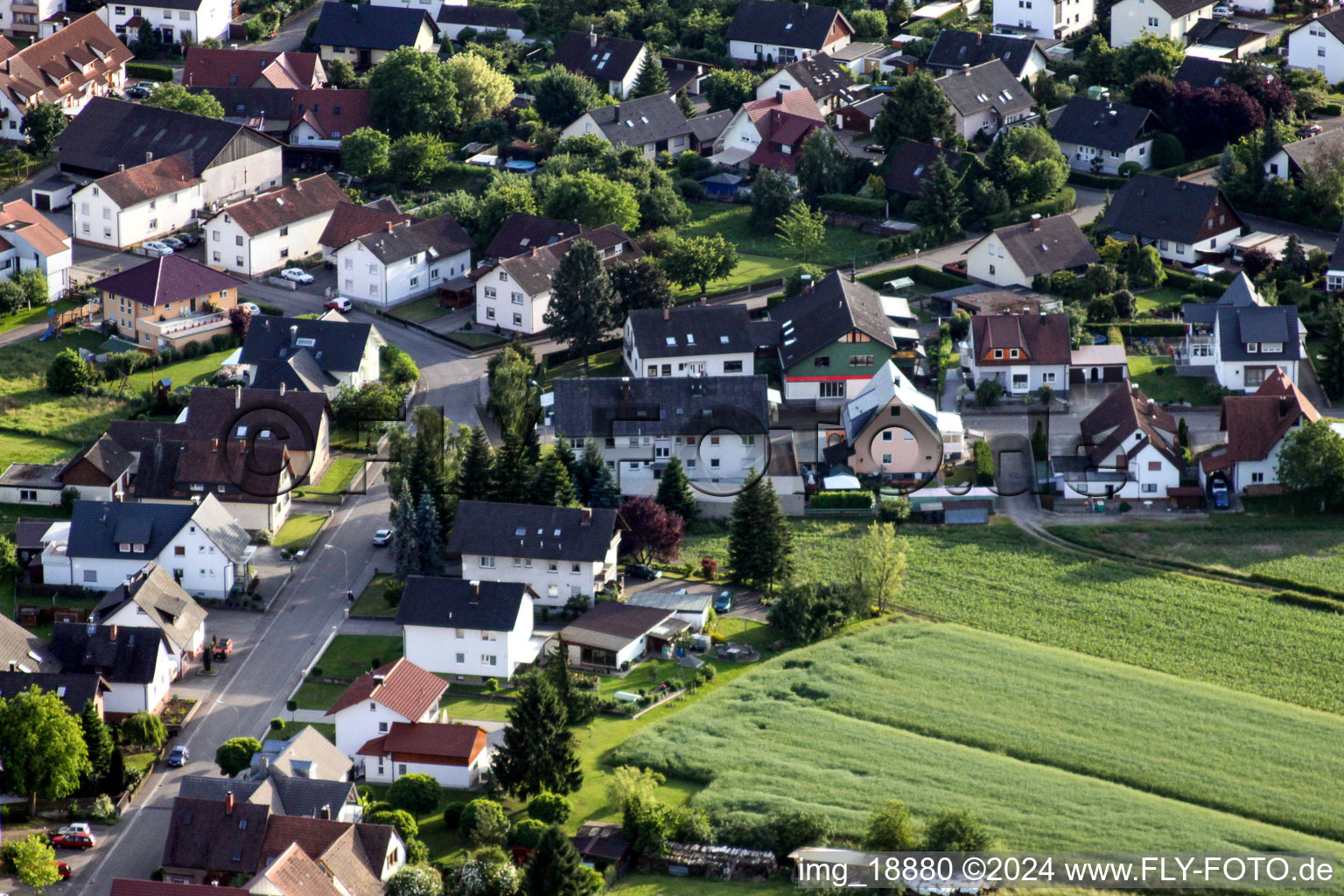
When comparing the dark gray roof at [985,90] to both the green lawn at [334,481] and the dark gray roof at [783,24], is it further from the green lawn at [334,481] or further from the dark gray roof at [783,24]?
the green lawn at [334,481]

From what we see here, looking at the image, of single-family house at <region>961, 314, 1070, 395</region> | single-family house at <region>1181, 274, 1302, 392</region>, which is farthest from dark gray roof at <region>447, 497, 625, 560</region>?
single-family house at <region>1181, 274, 1302, 392</region>

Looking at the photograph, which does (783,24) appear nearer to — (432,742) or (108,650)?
(108,650)

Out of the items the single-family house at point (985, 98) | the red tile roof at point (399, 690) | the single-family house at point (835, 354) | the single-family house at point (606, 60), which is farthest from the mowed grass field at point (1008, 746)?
the single-family house at point (606, 60)

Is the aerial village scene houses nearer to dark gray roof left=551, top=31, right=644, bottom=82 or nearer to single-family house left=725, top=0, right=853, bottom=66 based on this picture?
dark gray roof left=551, top=31, right=644, bottom=82

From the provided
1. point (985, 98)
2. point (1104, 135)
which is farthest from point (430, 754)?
point (985, 98)

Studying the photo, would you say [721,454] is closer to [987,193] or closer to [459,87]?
[987,193]

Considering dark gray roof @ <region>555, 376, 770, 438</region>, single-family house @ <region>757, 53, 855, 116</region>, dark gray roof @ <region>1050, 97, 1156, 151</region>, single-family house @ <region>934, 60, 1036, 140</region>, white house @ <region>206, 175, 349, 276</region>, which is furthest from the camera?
single-family house @ <region>757, 53, 855, 116</region>

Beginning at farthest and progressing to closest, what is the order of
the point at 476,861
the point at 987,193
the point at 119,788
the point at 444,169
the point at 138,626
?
1. the point at 444,169
2. the point at 987,193
3. the point at 138,626
4. the point at 119,788
5. the point at 476,861

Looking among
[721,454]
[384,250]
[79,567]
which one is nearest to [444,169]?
[384,250]
